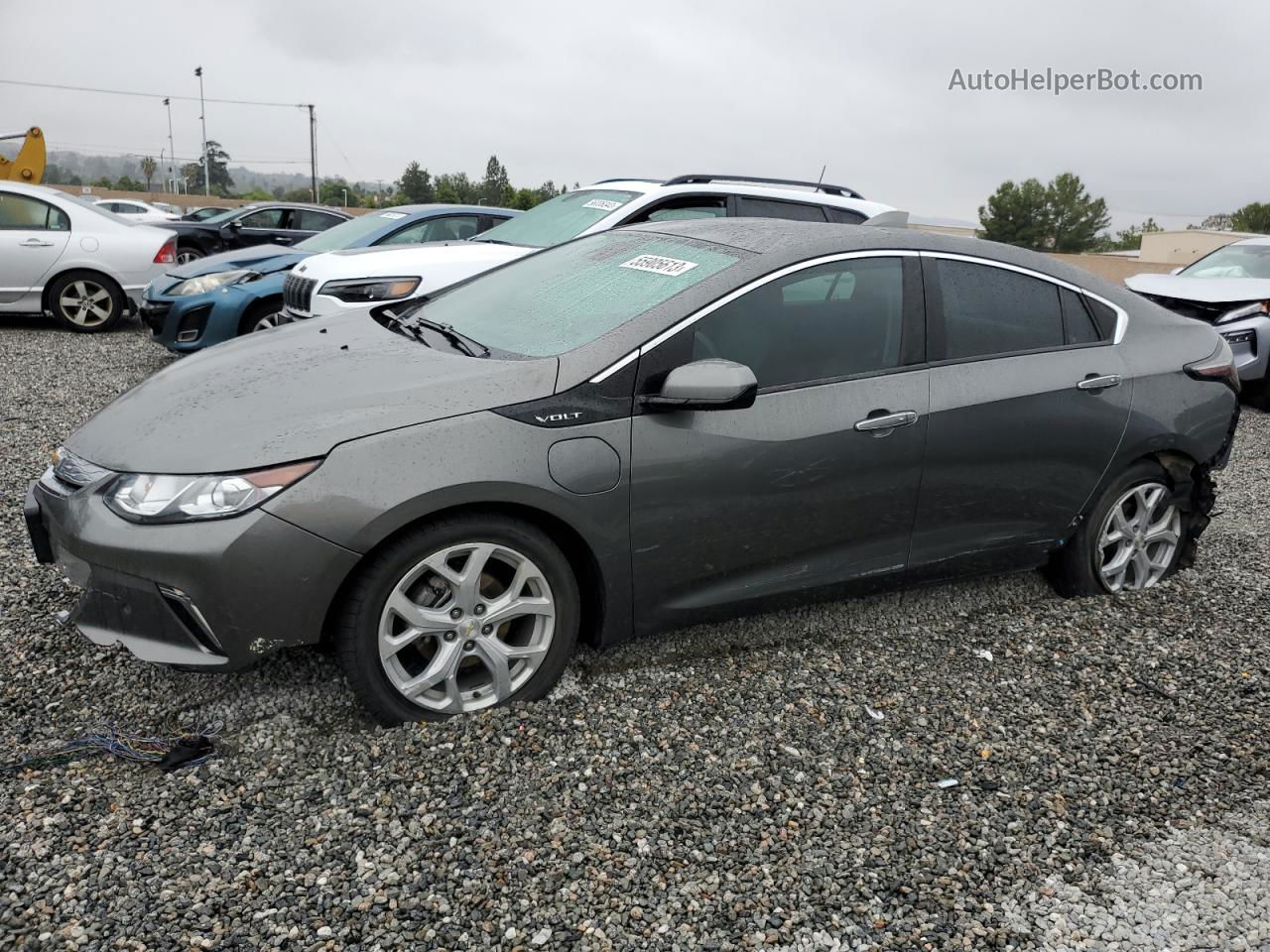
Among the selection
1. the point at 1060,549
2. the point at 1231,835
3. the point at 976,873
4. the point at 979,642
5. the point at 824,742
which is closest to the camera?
Result: the point at 976,873

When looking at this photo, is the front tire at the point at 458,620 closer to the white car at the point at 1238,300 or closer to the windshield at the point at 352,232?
the windshield at the point at 352,232

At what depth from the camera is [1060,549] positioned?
429cm

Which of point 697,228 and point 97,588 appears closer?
point 97,588

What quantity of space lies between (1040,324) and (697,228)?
1.41m

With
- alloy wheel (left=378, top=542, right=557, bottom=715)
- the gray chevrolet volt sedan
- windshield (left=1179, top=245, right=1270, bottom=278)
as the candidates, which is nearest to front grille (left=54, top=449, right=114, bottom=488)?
the gray chevrolet volt sedan

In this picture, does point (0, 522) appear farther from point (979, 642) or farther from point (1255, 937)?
point (1255, 937)

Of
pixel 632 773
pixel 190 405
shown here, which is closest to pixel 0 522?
pixel 190 405

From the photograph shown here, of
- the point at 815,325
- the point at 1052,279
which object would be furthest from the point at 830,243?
the point at 1052,279

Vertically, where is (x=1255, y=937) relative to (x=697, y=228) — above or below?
below

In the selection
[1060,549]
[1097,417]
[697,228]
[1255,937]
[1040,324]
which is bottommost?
[1255,937]

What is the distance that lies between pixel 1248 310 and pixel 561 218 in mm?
6268

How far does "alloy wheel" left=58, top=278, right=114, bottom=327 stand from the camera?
10.2m

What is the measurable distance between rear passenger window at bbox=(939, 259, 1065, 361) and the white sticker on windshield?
0.98 meters

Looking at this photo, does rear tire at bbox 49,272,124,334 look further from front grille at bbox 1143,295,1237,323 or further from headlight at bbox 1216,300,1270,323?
headlight at bbox 1216,300,1270,323
